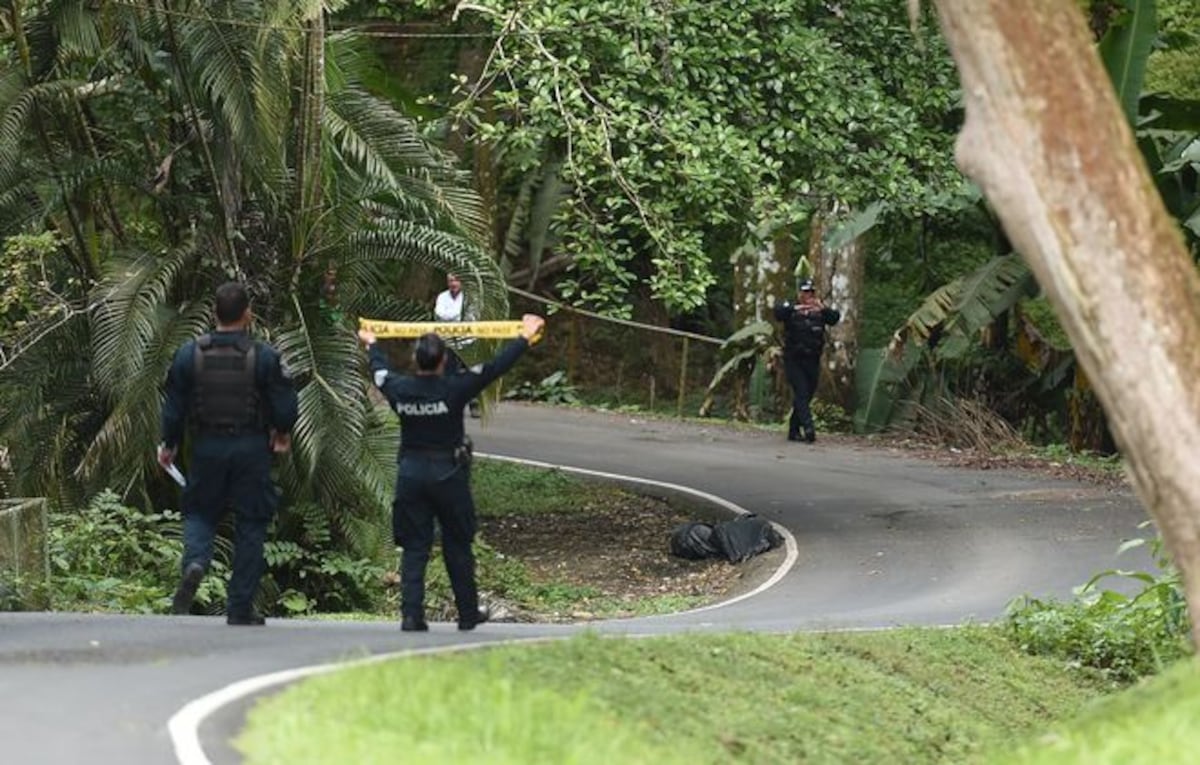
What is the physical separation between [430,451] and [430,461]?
0.06 m

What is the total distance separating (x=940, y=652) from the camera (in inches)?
564

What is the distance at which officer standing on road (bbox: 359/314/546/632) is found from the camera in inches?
488

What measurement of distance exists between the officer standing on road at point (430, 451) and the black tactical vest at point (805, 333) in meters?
17.5

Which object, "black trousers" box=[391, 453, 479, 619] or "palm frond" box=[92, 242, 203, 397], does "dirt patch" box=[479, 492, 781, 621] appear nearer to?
"palm frond" box=[92, 242, 203, 397]

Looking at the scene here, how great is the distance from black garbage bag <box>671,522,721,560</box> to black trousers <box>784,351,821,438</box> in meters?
6.85

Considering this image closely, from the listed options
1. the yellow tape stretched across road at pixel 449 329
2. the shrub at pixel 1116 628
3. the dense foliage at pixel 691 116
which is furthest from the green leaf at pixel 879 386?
the yellow tape stretched across road at pixel 449 329

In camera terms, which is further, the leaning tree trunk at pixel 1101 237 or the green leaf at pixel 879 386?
the green leaf at pixel 879 386

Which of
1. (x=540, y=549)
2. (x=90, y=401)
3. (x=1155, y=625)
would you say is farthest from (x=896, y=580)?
(x=90, y=401)

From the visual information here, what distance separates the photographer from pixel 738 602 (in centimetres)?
1889

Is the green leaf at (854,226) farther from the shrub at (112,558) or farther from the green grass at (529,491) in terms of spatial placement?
the shrub at (112,558)

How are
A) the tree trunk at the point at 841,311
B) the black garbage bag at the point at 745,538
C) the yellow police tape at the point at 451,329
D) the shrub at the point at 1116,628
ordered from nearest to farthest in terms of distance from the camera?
the yellow police tape at the point at 451,329 → the shrub at the point at 1116,628 → the black garbage bag at the point at 745,538 → the tree trunk at the point at 841,311

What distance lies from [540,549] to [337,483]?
4.49m

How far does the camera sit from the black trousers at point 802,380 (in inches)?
1187

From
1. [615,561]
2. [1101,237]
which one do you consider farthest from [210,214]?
[1101,237]
